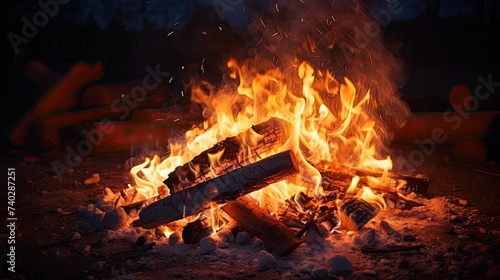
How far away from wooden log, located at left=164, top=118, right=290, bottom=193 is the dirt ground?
36.9 inches

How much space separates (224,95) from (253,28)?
98.6 inches

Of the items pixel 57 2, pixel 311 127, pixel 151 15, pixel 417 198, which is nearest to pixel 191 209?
pixel 311 127

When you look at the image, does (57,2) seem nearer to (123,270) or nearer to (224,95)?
(224,95)

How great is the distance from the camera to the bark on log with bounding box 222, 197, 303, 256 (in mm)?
4188

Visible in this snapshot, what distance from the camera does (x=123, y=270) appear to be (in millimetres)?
4035

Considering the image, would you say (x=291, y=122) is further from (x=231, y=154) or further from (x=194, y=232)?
(x=194, y=232)

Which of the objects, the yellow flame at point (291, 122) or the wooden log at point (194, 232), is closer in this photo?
the wooden log at point (194, 232)

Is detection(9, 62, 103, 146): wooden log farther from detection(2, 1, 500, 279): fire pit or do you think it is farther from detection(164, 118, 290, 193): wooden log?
detection(164, 118, 290, 193): wooden log

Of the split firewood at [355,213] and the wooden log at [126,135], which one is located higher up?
the wooden log at [126,135]

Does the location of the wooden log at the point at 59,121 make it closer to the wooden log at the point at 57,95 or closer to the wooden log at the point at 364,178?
the wooden log at the point at 57,95

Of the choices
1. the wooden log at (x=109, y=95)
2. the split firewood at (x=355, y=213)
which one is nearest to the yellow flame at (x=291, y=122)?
the split firewood at (x=355, y=213)

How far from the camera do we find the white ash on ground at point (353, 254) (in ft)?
12.8

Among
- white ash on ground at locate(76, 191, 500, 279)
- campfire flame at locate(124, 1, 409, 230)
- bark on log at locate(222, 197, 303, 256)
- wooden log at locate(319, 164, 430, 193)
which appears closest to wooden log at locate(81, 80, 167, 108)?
campfire flame at locate(124, 1, 409, 230)

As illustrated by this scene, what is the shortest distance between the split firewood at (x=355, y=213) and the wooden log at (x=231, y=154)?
4.00 ft
